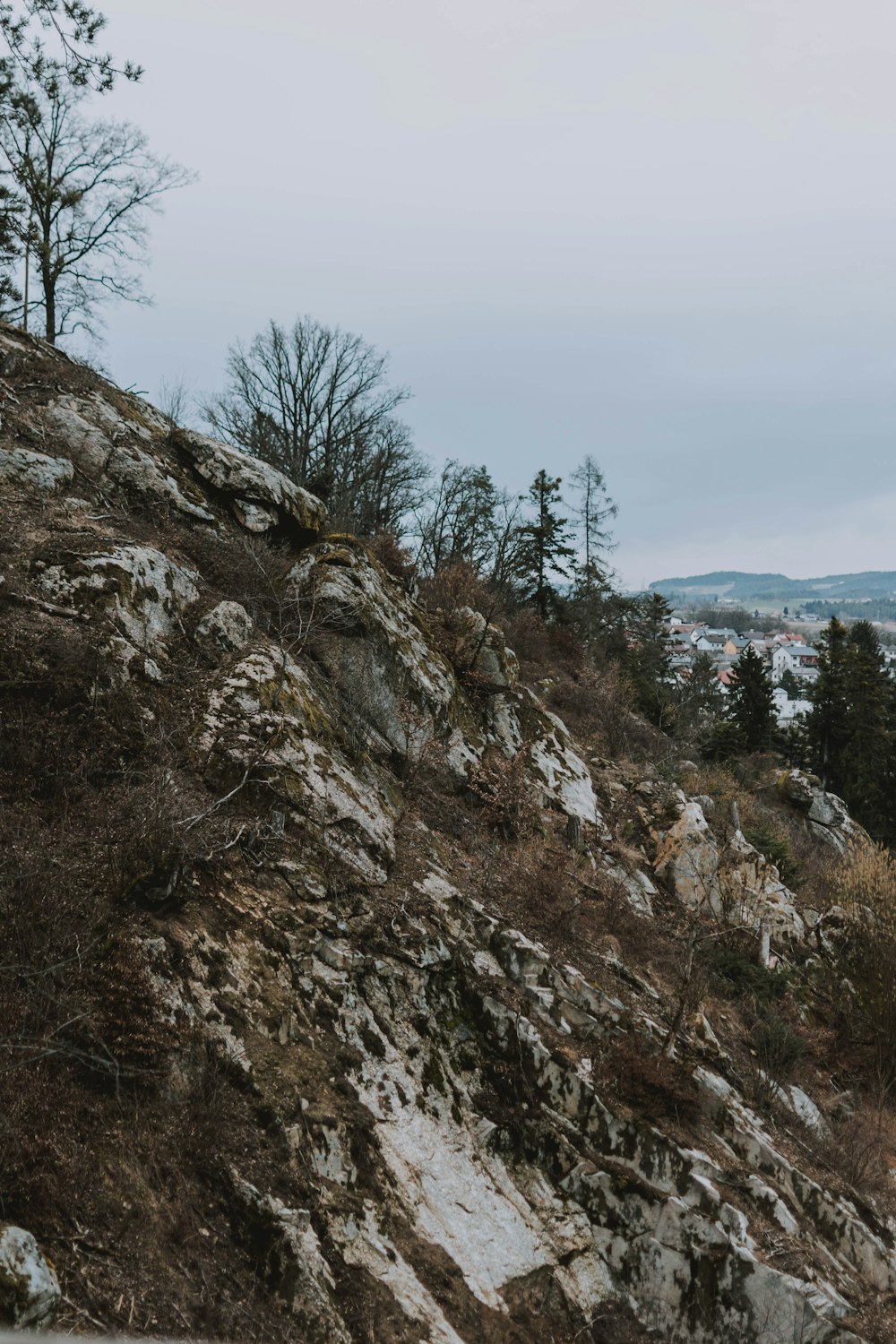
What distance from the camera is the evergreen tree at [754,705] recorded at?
128ft

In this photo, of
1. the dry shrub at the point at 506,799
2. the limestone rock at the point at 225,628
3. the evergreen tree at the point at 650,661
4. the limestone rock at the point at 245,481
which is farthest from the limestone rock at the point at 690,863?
the evergreen tree at the point at 650,661

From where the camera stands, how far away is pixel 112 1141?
3512mm

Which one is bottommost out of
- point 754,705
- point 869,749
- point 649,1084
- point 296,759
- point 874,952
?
point 874,952

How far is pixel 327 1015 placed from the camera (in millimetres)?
5117

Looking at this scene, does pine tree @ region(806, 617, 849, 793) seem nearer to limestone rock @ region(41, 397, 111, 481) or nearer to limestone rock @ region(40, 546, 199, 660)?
limestone rock @ region(41, 397, 111, 481)

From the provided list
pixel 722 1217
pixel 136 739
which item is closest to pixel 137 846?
pixel 136 739

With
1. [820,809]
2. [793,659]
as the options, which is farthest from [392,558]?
[793,659]

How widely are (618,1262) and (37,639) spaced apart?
269 inches

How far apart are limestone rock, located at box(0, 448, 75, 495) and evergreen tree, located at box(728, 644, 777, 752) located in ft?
120

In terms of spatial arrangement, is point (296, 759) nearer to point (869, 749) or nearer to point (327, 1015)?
point (327, 1015)

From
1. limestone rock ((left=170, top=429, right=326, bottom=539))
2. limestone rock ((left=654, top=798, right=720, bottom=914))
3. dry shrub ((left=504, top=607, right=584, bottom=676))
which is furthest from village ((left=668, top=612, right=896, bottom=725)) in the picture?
limestone rock ((left=170, top=429, right=326, bottom=539))

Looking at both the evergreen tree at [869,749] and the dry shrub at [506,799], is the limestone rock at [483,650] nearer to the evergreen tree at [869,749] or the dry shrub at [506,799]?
the dry shrub at [506,799]

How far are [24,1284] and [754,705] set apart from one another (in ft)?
137

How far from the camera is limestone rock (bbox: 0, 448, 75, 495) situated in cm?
877
